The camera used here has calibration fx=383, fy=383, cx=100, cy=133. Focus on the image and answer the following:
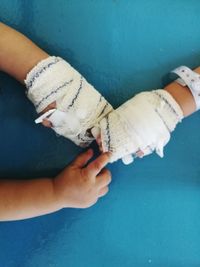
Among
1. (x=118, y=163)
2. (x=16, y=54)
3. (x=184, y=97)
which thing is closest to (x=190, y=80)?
(x=184, y=97)

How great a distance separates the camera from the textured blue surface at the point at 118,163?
715 millimetres

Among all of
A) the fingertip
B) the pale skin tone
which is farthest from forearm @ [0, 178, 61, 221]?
the fingertip

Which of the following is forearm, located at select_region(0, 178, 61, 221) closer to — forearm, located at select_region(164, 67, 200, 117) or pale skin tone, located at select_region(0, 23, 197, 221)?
pale skin tone, located at select_region(0, 23, 197, 221)

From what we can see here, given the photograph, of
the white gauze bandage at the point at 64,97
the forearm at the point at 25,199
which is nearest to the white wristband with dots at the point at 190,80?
the white gauze bandage at the point at 64,97

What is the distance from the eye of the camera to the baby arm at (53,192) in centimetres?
67

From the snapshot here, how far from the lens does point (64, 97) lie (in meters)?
0.64

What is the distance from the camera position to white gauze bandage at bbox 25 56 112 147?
0.64m

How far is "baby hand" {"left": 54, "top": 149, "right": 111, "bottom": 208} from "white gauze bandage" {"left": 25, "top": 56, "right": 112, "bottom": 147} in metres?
0.06

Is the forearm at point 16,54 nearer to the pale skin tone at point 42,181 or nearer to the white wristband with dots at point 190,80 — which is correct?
the pale skin tone at point 42,181

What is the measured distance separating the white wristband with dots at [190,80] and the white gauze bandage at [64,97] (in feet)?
0.49

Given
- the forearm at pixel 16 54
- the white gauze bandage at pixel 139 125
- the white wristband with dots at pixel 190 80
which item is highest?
the forearm at pixel 16 54

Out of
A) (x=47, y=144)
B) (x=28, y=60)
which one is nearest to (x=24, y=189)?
(x=47, y=144)

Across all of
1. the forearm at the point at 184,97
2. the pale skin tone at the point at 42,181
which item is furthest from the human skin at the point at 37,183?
the forearm at the point at 184,97

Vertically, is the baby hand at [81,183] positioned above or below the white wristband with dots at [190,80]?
below
